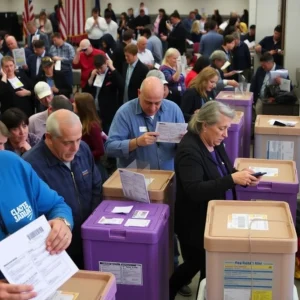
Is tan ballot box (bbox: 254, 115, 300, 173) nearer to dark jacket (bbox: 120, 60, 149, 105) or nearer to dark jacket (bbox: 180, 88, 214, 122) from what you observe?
dark jacket (bbox: 180, 88, 214, 122)

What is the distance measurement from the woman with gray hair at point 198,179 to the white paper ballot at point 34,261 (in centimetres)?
119

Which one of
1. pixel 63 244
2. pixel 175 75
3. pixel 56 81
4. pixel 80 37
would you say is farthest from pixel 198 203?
pixel 80 37

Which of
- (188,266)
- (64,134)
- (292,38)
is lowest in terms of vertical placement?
(188,266)

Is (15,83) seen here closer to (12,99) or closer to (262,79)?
(12,99)

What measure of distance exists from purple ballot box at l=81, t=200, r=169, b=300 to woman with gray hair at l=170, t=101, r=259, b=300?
31 cm

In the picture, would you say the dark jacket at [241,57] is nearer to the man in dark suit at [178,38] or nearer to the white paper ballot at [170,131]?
the man in dark suit at [178,38]

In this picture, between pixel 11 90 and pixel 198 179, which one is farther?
pixel 11 90

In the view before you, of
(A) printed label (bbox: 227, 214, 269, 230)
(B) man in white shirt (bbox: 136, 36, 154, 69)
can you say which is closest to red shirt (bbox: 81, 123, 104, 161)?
(A) printed label (bbox: 227, 214, 269, 230)

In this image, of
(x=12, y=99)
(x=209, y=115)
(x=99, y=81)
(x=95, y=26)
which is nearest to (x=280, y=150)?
(x=209, y=115)

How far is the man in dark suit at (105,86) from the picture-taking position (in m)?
6.65

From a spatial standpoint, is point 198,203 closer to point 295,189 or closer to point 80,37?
point 295,189

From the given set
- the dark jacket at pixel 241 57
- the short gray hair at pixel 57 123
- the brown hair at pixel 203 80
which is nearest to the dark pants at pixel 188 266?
the short gray hair at pixel 57 123

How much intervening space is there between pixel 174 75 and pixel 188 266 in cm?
374

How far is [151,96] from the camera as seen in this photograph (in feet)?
11.7
